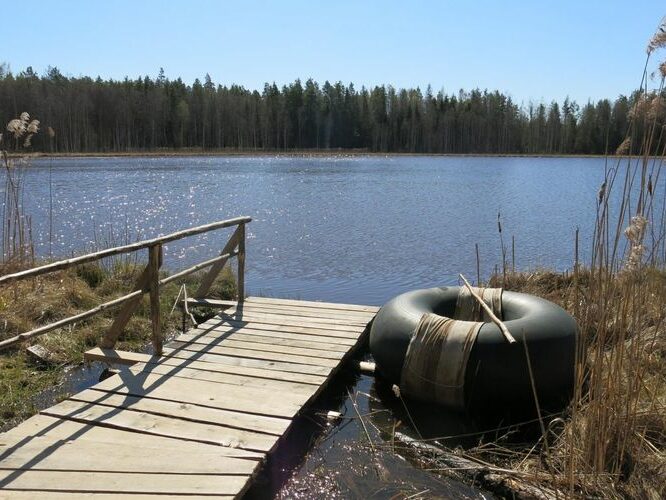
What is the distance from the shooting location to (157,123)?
6888cm

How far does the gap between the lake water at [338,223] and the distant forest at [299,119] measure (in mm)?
36087

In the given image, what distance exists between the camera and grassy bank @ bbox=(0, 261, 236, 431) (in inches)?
179

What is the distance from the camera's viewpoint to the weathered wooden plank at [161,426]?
3.27 meters

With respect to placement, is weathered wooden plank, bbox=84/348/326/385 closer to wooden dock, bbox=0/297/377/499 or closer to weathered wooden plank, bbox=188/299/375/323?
wooden dock, bbox=0/297/377/499

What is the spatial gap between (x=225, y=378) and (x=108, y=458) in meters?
1.26

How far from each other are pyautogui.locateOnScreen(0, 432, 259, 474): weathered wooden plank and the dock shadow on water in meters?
0.50

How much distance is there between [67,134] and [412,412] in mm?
64711

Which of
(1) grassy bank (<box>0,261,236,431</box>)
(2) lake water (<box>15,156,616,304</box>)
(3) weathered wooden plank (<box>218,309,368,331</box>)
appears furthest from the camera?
(2) lake water (<box>15,156,616,304</box>)

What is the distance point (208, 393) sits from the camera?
3.93 metres

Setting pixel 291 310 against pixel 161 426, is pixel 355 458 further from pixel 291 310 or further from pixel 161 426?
pixel 291 310

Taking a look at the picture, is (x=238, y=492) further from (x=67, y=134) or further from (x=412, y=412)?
(x=67, y=134)

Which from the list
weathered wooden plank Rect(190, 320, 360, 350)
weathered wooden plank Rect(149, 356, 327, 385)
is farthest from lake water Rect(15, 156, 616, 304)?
weathered wooden plank Rect(149, 356, 327, 385)

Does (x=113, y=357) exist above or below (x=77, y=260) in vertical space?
below

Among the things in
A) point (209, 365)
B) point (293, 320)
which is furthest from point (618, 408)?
point (293, 320)
